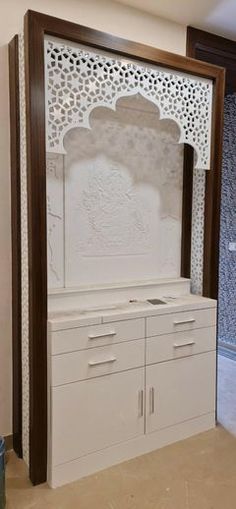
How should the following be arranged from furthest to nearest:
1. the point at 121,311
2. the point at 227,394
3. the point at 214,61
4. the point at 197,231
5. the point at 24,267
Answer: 1. the point at 227,394
2. the point at 214,61
3. the point at 197,231
4. the point at 121,311
5. the point at 24,267

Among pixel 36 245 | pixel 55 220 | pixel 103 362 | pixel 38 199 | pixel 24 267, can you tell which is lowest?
pixel 103 362

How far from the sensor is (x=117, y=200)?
247 cm

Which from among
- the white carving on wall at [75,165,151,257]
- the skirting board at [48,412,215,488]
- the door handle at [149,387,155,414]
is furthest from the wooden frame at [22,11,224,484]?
the door handle at [149,387,155,414]

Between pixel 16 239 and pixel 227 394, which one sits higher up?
pixel 16 239

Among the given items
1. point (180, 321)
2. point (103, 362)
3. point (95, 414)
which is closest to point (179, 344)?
point (180, 321)

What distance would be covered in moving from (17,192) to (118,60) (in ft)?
2.86

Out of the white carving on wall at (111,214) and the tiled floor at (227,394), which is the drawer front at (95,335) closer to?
the white carving on wall at (111,214)

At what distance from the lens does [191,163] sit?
269 cm

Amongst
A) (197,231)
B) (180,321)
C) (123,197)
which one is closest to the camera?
(180,321)

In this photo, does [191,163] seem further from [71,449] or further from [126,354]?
[71,449]

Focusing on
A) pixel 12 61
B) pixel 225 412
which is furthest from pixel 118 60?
pixel 225 412

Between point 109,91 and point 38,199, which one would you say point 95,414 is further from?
point 109,91

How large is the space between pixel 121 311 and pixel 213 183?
1.01 metres

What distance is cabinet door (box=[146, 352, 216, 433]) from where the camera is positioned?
7.54 ft
